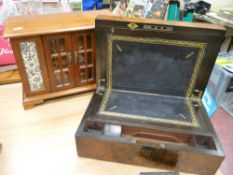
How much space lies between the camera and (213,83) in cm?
92

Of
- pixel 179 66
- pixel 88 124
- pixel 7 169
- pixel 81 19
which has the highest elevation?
pixel 81 19

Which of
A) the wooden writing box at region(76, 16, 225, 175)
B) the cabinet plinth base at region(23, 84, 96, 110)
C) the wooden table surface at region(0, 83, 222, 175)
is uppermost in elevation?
the wooden writing box at region(76, 16, 225, 175)

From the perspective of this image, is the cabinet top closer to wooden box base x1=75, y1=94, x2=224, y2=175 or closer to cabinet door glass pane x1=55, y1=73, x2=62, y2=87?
cabinet door glass pane x1=55, y1=73, x2=62, y2=87

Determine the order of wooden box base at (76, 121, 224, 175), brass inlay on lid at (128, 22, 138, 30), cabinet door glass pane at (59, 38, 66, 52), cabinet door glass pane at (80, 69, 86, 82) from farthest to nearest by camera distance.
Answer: cabinet door glass pane at (80, 69, 86, 82), cabinet door glass pane at (59, 38, 66, 52), brass inlay on lid at (128, 22, 138, 30), wooden box base at (76, 121, 224, 175)

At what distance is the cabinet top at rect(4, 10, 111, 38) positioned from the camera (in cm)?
73

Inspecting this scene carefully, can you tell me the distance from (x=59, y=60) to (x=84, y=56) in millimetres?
106

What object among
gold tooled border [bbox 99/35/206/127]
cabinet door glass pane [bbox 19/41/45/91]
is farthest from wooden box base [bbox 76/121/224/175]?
cabinet door glass pane [bbox 19/41/45/91]

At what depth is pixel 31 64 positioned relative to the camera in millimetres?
790

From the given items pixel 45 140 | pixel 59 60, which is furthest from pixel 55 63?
pixel 45 140

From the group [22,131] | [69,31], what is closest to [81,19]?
[69,31]

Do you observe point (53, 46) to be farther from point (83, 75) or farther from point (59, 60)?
point (83, 75)

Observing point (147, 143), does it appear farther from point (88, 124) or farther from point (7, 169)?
point (7, 169)

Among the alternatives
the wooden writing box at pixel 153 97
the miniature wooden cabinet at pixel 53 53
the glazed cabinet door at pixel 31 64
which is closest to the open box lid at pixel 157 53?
the wooden writing box at pixel 153 97

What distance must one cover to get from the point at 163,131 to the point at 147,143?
0.09 metres
